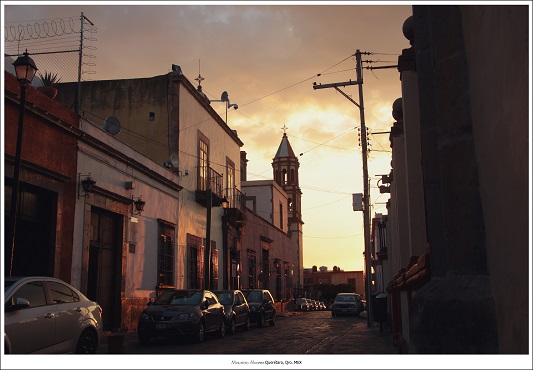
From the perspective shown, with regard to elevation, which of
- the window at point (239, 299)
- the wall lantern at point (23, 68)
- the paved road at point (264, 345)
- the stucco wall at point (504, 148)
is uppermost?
the wall lantern at point (23, 68)

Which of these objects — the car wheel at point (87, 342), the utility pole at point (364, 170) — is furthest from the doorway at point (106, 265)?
the utility pole at point (364, 170)

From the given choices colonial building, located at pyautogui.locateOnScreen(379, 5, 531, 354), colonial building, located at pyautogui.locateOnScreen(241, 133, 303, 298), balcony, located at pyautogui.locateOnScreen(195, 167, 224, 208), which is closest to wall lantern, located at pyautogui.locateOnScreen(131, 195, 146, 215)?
balcony, located at pyautogui.locateOnScreen(195, 167, 224, 208)

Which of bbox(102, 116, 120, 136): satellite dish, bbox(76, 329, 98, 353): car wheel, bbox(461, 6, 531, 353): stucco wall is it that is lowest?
bbox(76, 329, 98, 353): car wheel

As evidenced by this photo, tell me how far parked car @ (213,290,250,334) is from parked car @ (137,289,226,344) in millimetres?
2013

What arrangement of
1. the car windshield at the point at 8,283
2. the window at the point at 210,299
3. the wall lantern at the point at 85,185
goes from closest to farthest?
the car windshield at the point at 8,283 < the wall lantern at the point at 85,185 < the window at the point at 210,299

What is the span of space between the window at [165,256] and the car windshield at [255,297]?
3.30m

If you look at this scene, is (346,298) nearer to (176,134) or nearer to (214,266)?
(214,266)

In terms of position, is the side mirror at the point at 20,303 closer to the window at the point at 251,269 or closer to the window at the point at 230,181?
the window at the point at 230,181

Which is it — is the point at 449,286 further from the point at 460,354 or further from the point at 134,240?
the point at 134,240

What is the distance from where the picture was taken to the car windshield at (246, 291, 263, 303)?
2364 centimetres

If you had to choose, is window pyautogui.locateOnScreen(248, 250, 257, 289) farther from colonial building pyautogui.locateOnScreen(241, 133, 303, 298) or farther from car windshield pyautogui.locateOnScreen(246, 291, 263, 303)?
car windshield pyautogui.locateOnScreen(246, 291, 263, 303)

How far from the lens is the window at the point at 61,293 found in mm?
9297

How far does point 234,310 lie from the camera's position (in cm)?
1927

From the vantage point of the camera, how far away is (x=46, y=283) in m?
9.23
